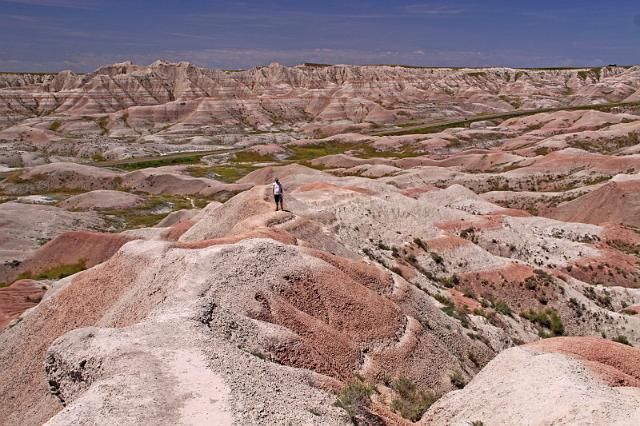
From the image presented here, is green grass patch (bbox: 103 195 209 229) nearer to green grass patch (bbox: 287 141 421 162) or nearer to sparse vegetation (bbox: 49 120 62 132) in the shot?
green grass patch (bbox: 287 141 421 162)

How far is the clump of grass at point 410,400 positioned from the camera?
1883 cm

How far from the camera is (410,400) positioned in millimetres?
20047

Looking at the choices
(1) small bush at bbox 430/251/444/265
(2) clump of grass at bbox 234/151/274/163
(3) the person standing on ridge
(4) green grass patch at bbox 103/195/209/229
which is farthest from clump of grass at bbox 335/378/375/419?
(2) clump of grass at bbox 234/151/274/163

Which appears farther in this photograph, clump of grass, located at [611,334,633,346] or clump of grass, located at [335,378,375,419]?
clump of grass, located at [611,334,633,346]

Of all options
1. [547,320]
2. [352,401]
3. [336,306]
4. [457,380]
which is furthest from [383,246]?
[352,401]

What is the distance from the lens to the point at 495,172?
93.2m

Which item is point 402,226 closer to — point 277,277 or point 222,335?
point 277,277

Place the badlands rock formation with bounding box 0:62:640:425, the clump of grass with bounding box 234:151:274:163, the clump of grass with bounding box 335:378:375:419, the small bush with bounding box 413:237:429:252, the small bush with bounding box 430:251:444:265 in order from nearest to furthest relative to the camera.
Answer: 1. the clump of grass with bounding box 335:378:375:419
2. the badlands rock formation with bounding box 0:62:640:425
3. the small bush with bounding box 430:251:444:265
4. the small bush with bounding box 413:237:429:252
5. the clump of grass with bounding box 234:151:274:163

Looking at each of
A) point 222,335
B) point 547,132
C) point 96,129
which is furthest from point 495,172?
point 96,129

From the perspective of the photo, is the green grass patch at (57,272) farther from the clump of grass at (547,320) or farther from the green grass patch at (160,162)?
the green grass patch at (160,162)

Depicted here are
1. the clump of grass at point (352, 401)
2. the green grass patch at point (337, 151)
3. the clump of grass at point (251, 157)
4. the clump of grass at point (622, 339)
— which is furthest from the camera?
the clump of grass at point (251, 157)

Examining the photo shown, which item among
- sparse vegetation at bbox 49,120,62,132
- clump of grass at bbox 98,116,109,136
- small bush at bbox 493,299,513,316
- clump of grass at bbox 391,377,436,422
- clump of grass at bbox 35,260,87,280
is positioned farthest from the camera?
clump of grass at bbox 98,116,109,136

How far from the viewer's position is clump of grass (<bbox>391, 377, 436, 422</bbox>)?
1883 centimetres

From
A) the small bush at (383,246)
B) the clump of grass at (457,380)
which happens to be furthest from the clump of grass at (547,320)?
the clump of grass at (457,380)
